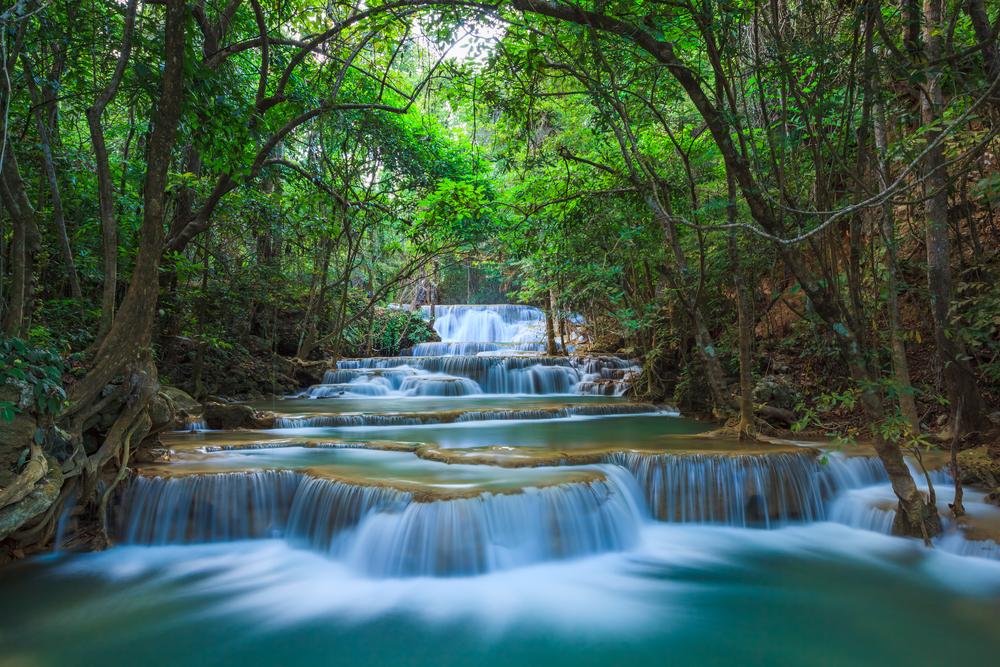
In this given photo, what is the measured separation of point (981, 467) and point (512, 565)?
4847 millimetres

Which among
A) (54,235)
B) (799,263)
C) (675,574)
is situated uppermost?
(54,235)

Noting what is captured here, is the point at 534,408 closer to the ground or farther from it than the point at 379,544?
farther from it

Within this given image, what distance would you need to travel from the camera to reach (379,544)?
4.53 metres

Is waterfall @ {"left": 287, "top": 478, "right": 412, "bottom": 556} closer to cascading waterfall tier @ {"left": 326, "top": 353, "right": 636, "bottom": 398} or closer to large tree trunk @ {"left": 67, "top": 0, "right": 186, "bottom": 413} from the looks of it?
large tree trunk @ {"left": 67, "top": 0, "right": 186, "bottom": 413}

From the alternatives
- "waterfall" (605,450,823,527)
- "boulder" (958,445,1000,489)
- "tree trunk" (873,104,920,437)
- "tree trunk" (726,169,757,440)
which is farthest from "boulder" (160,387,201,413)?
"boulder" (958,445,1000,489)

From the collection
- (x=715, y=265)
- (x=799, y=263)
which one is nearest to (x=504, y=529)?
(x=799, y=263)

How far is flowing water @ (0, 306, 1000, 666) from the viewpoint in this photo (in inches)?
140

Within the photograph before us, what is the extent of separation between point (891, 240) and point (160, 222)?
246 inches

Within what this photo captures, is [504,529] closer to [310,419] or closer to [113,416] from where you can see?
→ [113,416]

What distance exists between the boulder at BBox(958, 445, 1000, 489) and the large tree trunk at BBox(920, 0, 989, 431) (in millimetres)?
353

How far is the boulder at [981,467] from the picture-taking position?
517 cm

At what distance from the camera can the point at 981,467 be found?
529 cm

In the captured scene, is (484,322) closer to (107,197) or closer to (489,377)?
(489,377)

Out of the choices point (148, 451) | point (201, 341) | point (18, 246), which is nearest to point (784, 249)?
point (18, 246)
